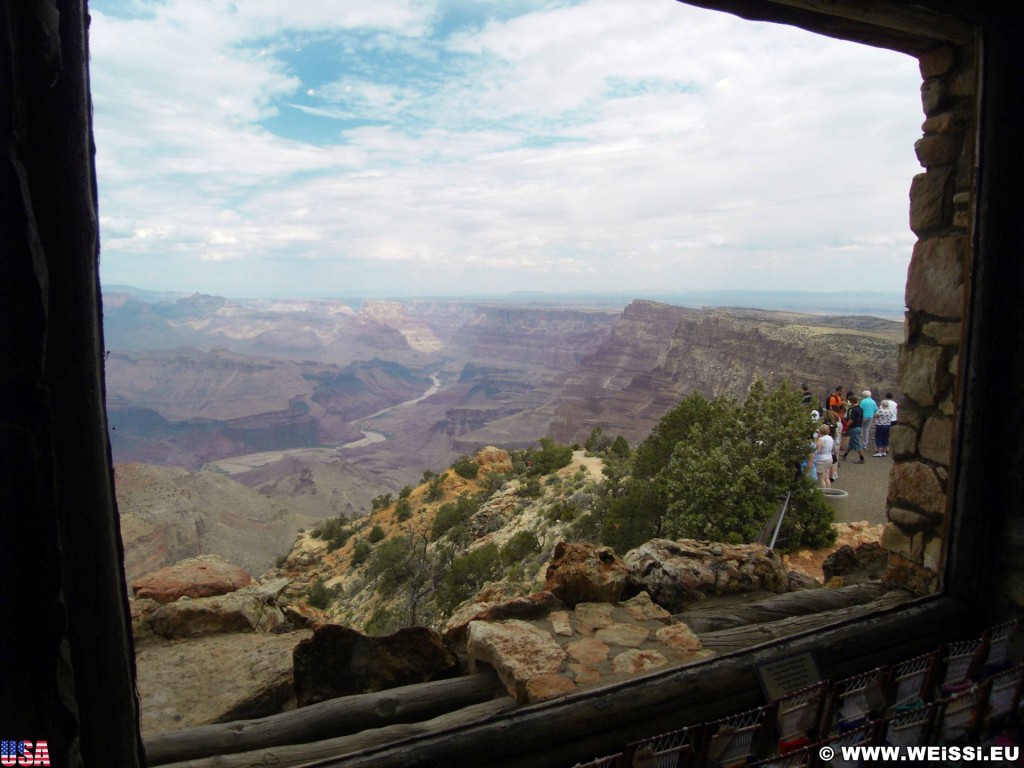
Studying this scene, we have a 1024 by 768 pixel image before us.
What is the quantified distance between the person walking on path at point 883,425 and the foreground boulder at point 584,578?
32.4ft

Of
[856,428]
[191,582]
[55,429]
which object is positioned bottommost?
[191,582]

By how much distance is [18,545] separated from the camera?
1.53m

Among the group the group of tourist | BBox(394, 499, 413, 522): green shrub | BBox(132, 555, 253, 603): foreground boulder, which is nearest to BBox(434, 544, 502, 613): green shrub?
the group of tourist

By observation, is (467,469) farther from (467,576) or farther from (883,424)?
(883,424)

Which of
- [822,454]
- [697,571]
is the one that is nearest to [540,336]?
[822,454]

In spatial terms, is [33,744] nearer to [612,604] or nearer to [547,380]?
[612,604]

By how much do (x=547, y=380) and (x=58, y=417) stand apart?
145m

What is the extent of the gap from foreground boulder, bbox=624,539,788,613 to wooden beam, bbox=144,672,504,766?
1.47 metres

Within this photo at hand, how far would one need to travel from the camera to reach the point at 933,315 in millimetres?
3555

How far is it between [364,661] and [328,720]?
43 cm

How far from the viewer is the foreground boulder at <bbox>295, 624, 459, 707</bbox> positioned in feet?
9.92

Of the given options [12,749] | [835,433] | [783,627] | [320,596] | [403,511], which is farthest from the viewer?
[403,511]

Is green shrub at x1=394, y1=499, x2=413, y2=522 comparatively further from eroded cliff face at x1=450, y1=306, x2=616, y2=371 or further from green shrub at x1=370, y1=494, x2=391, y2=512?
eroded cliff face at x1=450, y1=306, x2=616, y2=371

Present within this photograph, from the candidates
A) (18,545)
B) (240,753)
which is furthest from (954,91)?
(240,753)
